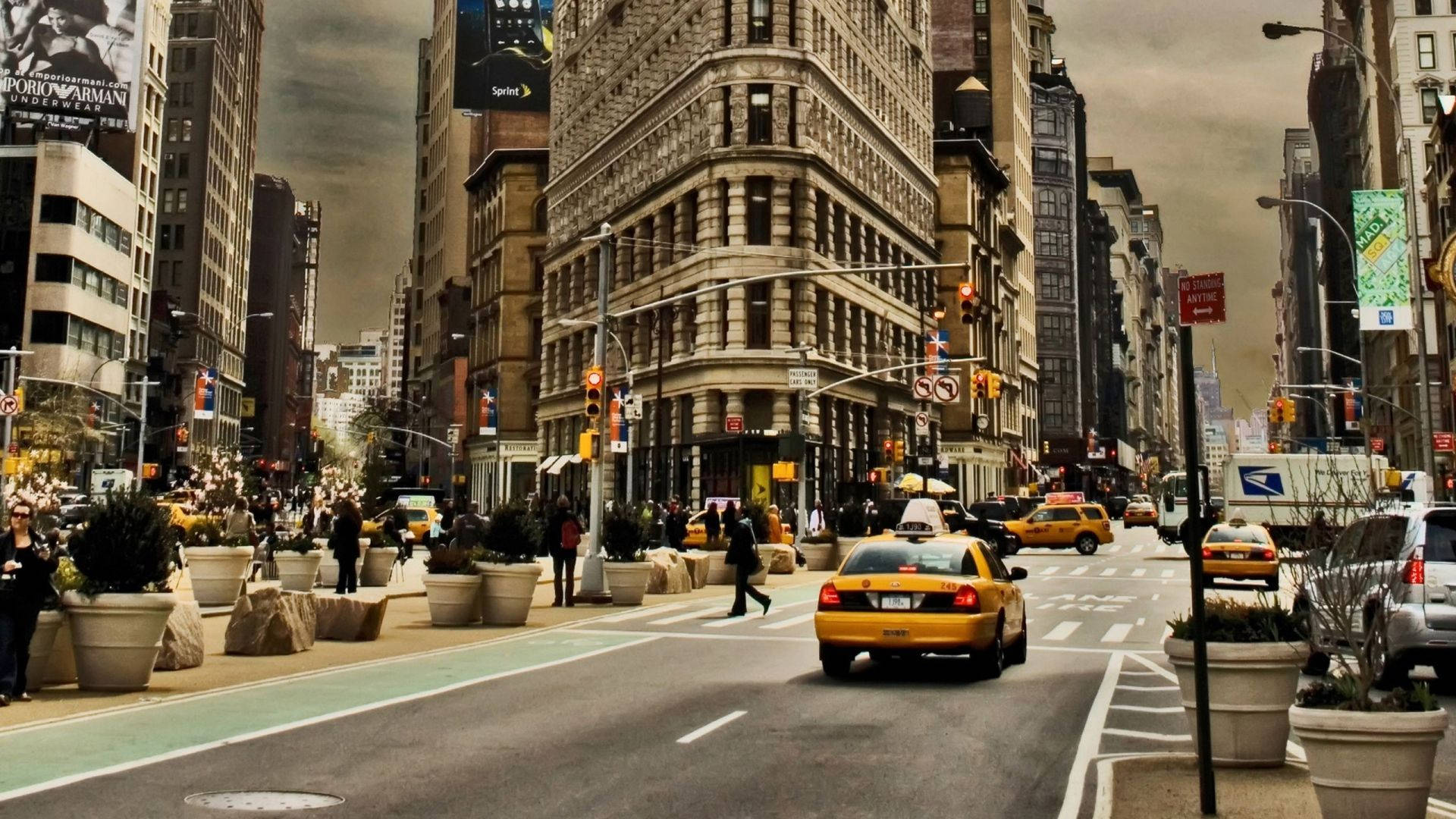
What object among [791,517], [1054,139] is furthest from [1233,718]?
[1054,139]

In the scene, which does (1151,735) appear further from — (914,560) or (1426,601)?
(914,560)

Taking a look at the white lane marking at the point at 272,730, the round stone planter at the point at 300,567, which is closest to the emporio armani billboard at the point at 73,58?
the round stone planter at the point at 300,567

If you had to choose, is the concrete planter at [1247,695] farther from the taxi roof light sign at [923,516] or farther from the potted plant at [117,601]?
the taxi roof light sign at [923,516]

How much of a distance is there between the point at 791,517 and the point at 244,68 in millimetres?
128653

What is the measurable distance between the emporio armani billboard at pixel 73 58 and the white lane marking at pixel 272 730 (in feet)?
244

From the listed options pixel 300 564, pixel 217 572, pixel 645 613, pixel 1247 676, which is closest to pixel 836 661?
pixel 1247 676

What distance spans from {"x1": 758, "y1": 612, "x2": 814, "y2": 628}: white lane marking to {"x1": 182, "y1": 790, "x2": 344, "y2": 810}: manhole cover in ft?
46.8

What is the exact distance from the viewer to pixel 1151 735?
11.8 metres

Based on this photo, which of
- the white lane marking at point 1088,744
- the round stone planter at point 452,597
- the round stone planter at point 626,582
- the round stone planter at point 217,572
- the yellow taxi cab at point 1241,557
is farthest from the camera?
the yellow taxi cab at point 1241,557

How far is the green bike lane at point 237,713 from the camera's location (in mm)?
10148

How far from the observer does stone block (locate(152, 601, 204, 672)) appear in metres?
16.1

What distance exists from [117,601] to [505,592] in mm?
9167

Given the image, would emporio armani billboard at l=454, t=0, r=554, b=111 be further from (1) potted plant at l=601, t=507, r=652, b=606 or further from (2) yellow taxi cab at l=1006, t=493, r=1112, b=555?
(1) potted plant at l=601, t=507, r=652, b=606

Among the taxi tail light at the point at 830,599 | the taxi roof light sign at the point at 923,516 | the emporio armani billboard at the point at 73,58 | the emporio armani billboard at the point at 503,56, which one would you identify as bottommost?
the taxi tail light at the point at 830,599
